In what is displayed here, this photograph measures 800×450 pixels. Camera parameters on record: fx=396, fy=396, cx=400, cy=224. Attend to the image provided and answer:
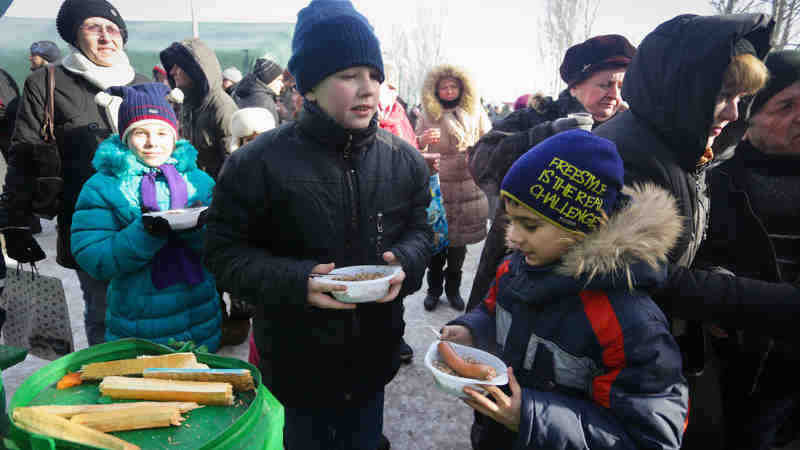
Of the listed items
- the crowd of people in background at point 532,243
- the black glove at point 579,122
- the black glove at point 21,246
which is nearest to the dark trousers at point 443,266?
the crowd of people in background at point 532,243

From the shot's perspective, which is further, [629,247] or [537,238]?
[537,238]

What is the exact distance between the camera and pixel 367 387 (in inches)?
71.6

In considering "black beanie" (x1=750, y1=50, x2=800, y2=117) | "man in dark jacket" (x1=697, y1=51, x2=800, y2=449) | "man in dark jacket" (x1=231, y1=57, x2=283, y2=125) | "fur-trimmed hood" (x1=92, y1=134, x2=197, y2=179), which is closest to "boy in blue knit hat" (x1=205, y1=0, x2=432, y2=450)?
"fur-trimmed hood" (x1=92, y1=134, x2=197, y2=179)

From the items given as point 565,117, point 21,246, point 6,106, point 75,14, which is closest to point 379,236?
point 565,117

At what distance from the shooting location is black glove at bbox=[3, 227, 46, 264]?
88.6 inches

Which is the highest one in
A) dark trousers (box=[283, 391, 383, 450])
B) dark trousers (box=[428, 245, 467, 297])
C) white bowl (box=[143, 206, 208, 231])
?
white bowl (box=[143, 206, 208, 231])

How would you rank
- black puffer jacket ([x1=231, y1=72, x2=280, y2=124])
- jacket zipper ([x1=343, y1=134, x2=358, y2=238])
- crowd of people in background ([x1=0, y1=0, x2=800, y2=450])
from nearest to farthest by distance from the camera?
1. crowd of people in background ([x1=0, y1=0, x2=800, y2=450])
2. jacket zipper ([x1=343, y1=134, x2=358, y2=238])
3. black puffer jacket ([x1=231, y1=72, x2=280, y2=124])

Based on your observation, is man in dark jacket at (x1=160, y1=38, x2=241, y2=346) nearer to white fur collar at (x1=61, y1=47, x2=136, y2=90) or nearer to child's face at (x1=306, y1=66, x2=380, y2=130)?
white fur collar at (x1=61, y1=47, x2=136, y2=90)

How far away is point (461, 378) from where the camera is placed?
113cm

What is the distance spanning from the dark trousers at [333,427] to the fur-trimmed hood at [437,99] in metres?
3.00

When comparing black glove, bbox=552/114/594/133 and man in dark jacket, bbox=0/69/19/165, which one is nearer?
black glove, bbox=552/114/594/133

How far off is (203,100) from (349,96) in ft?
10.7

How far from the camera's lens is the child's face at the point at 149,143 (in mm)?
2086

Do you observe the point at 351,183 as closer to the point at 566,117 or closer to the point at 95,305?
the point at 566,117
